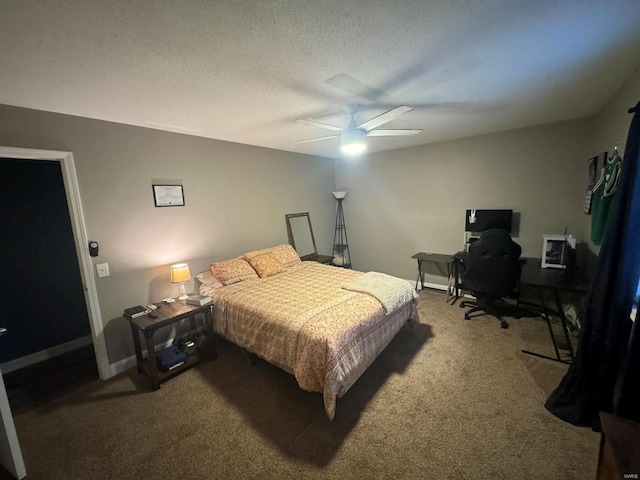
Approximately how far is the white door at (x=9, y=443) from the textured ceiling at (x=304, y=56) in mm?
1656

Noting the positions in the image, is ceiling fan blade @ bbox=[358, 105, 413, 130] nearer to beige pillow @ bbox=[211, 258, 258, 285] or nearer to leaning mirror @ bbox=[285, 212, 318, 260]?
beige pillow @ bbox=[211, 258, 258, 285]

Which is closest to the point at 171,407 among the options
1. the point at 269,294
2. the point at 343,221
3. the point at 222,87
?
the point at 269,294

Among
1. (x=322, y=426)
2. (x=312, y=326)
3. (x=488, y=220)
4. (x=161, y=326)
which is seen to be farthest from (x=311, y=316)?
(x=488, y=220)

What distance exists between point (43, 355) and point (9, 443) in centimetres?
178

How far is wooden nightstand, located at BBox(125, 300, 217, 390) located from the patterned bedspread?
18cm

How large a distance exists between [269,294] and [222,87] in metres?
1.90

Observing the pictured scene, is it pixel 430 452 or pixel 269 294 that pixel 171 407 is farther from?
pixel 430 452

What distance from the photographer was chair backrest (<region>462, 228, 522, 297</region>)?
291 centimetres

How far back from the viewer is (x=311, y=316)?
215 centimetres

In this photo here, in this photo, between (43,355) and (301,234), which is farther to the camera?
(301,234)

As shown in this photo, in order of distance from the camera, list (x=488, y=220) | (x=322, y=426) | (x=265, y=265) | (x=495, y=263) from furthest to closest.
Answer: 1. (x=488, y=220)
2. (x=265, y=265)
3. (x=495, y=263)
4. (x=322, y=426)

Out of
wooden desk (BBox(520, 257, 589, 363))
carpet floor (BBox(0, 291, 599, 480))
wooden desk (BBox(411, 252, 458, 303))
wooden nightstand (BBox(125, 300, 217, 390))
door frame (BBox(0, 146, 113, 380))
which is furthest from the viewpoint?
wooden desk (BBox(411, 252, 458, 303))

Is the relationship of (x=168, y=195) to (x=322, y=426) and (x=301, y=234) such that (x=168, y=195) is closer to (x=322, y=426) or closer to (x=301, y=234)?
(x=301, y=234)

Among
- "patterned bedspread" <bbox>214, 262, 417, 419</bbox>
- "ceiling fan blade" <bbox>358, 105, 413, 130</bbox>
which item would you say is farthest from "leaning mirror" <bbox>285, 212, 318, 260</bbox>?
"ceiling fan blade" <bbox>358, 105, 413, 130</bbox>
